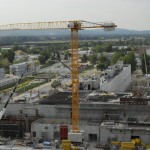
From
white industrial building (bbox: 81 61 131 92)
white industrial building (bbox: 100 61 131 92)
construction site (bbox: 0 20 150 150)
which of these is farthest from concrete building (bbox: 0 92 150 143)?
white industrial building (bbox: 100 61 131 92)

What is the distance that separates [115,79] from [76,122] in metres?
8.84

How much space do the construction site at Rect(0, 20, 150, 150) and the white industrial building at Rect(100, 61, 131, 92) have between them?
11.7 feet

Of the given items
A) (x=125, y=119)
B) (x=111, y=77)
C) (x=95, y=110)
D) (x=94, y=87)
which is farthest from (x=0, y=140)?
(x=111, y=77)

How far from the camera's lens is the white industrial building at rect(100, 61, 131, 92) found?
21.6m

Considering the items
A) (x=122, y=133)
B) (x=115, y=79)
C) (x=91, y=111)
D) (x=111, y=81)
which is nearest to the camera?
(x=122, y=133)

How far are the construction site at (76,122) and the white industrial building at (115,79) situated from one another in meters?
3.57

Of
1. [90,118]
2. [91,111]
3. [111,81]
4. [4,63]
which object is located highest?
[4,63]

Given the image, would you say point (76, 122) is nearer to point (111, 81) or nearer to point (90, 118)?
point (90, 118)

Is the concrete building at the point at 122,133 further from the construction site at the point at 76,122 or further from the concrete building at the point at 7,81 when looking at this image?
the concrete building at the point at 7,81

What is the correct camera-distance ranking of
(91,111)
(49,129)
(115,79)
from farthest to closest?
(115,79)
(91,111)
(49,129)

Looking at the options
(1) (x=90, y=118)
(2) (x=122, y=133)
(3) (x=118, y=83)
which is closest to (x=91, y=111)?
(1) (x=90, y=118)

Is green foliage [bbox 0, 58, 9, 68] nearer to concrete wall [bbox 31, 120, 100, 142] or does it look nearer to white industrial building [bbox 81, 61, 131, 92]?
white industrial building [bbox 81, 61, 131, 92]

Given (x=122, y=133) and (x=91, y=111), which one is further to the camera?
(x=91, y=111)

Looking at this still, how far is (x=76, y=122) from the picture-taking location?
48.8 ft
